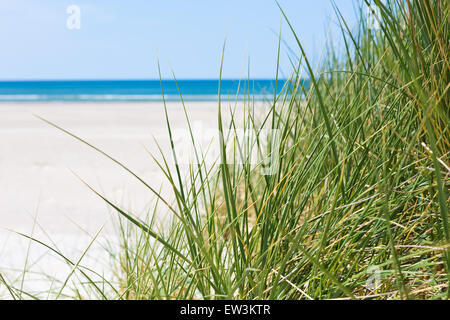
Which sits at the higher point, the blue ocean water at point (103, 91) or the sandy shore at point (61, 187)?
the blue ocean water at point (103, 91)

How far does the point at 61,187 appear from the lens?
7.87 ft

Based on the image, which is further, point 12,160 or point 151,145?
point 151,145

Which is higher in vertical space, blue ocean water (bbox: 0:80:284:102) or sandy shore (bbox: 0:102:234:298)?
blue ocean water (bbox: 0:80:284:102)

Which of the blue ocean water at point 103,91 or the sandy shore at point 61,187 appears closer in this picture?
the sandy shore at point 61,187

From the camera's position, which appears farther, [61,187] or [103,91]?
[103,91]

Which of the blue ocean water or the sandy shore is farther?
the blue ocean water

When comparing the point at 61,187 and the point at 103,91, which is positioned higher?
the point at 103,91

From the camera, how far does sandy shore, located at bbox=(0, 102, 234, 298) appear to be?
154cm

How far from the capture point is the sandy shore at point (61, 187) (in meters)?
1.54
